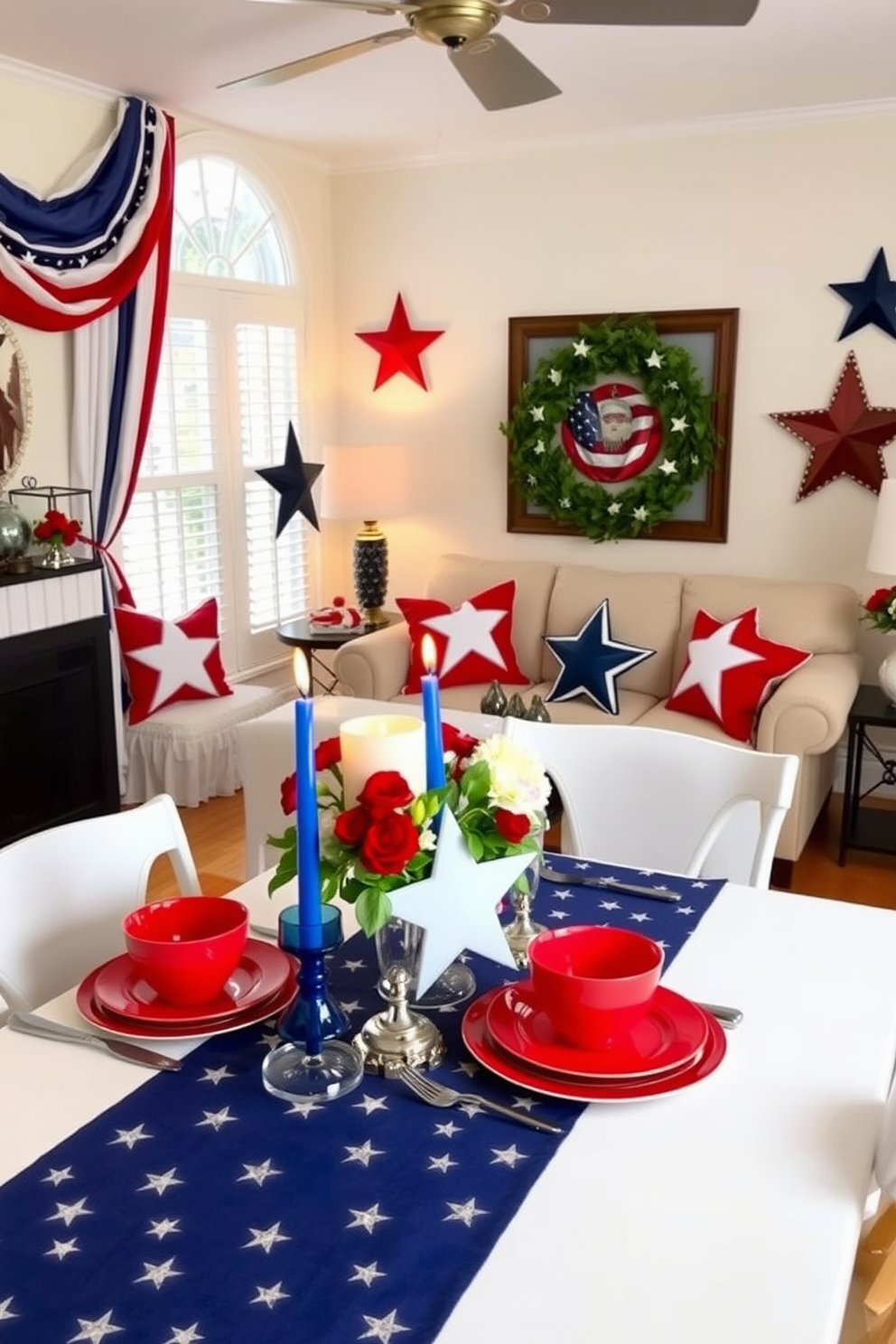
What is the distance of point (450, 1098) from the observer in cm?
125

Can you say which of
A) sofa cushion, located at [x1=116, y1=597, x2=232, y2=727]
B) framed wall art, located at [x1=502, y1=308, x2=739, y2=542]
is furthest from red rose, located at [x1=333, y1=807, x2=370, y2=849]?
framed wall art, located at [x1=502, y1=308, x2=739, y2=542]

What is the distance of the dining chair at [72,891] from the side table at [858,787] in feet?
8.81

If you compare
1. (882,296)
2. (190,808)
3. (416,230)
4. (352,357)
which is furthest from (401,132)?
(190,808)

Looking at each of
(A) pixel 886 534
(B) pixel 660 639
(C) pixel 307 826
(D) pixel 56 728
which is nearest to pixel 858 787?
(A) pixel 886 534

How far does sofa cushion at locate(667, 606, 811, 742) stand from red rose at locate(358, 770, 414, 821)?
285cm

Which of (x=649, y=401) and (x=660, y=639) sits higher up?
(x=649, y=401)

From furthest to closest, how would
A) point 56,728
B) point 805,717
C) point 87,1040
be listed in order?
point 56,728 → point 805,717 → point 87,1040

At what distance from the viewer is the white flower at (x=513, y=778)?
52.4 inches

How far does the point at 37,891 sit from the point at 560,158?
406 centimetres

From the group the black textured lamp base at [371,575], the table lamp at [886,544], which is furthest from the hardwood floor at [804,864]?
the black textured lamp base at [371,575]

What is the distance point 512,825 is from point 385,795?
175 millimetres

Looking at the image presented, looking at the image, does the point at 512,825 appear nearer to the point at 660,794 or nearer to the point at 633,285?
the point at 660,794

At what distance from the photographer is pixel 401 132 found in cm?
462

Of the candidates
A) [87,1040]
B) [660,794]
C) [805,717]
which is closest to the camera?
[87,1040]
